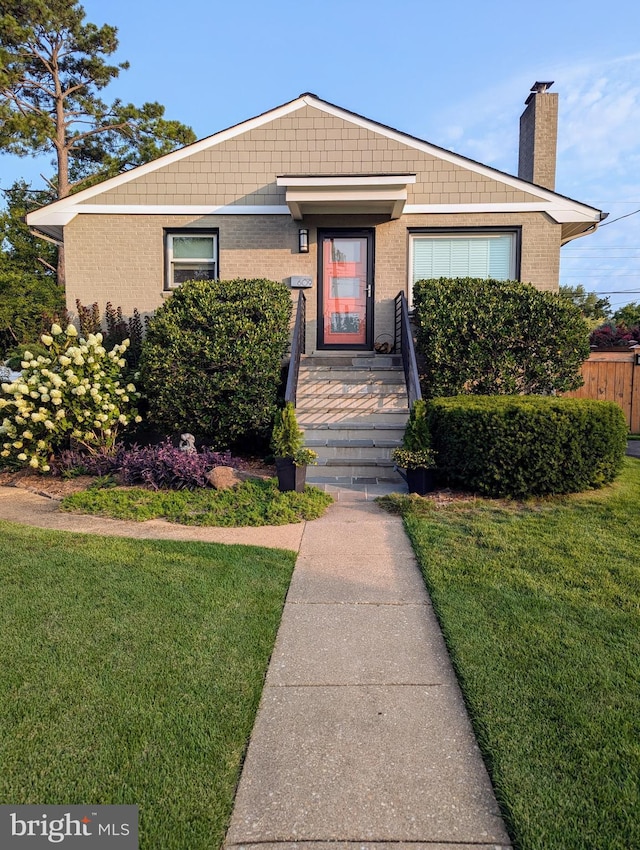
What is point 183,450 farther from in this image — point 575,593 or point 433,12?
point 433,12

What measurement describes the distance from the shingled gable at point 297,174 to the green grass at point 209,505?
564cm

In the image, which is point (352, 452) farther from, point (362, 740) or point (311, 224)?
point (362, 740)

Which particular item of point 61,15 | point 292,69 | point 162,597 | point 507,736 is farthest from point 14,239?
point 507,736

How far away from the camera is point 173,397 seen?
779cm

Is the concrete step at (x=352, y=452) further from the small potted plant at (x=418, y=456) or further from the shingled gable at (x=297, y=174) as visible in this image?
the shingled gable at (x=297, y=174)

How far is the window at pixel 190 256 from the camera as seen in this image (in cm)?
1018

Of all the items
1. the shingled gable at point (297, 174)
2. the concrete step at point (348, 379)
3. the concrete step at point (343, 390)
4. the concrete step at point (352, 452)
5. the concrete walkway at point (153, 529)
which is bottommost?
the concrete walkway at point (153, 529)

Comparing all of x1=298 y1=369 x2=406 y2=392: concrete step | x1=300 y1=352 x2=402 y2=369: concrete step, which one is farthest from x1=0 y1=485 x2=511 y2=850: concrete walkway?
x1=300 y1=352 x2=402 y2=369: concrete step

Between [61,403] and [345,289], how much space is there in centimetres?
541

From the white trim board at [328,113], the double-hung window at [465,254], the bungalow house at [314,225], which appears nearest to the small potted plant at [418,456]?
the bungalow house at [314,225]

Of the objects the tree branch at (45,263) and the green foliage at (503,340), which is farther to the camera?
the tree branch at (45,263)

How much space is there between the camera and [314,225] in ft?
32.9

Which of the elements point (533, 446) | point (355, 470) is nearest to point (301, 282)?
point (355, 470)

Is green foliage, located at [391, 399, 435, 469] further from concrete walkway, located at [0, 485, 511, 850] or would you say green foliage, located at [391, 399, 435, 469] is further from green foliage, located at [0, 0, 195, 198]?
green foliage, located at [0, 0, 195, 198]
